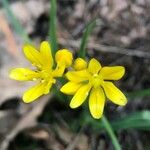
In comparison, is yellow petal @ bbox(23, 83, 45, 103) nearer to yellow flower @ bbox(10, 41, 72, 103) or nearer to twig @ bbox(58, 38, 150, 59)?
yellow flower @ bbox(10, 41, 72, 103)

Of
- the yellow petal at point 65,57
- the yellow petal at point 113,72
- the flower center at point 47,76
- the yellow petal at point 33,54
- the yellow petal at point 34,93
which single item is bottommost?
the yellow petal at point 113,72

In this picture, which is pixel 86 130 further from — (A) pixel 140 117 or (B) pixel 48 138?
(A) pixel 140 117

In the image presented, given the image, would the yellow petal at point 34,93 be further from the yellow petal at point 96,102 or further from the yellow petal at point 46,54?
the yellow petal at point 96,102

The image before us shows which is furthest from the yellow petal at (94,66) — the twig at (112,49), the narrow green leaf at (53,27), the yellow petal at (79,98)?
the twig at (112,49)

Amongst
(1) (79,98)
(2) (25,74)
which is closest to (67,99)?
(2) (25,74)

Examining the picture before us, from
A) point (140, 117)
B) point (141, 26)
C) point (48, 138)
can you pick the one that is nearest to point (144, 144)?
point (140, 117)

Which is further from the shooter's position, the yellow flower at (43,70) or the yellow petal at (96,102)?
the yellow petal at (96,102)
